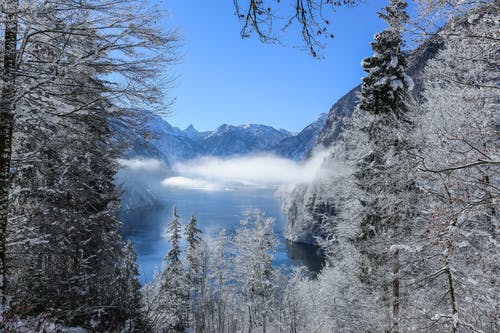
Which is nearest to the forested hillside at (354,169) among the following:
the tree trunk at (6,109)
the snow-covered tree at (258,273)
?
the tree trunk at (6,109)

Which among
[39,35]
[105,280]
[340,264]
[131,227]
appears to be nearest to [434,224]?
[39,35]

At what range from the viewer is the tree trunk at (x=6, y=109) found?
15.3ft

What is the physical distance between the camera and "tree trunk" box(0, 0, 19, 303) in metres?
4.65

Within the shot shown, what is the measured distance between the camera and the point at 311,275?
2116 inches

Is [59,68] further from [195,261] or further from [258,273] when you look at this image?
[195,261]

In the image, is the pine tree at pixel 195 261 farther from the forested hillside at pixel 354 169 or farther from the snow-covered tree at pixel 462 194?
the snow-covered tree at pixel 462 194

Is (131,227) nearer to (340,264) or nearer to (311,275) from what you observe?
(311,275)

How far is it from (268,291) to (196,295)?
40.3 ft

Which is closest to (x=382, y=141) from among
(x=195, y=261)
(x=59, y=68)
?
(x=59, y=68)

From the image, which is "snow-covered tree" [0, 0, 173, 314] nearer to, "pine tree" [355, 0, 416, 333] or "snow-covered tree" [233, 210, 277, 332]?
"pine tree" [355, 0, 416, 333]

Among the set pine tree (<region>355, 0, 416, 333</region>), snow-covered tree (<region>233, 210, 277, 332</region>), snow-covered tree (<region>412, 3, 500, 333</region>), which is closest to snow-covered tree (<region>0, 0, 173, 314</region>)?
snow-covered tree (<region>412, 3, 500, 333</region>)

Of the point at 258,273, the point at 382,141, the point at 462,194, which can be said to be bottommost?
the point at 258,273

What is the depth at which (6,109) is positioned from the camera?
15.6 ft

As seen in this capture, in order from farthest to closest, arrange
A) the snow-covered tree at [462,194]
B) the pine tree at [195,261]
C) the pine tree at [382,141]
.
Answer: the pine tree at [195,261] → the pine tree at [382,141] → the snow-covered tree at [462,194]
